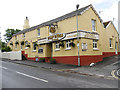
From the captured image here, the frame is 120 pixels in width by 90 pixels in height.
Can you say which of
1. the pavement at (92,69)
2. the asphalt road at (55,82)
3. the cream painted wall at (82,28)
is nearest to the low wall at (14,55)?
the cream painted wall at (82,28)

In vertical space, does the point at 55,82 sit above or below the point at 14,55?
below

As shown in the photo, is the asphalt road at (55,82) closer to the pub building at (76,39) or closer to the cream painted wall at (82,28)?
the pub building at (76,39)

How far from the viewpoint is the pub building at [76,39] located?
626 inches

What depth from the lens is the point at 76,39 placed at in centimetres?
1594

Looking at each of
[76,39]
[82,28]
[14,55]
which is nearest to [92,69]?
[76,39]

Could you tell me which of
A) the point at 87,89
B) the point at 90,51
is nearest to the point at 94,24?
the point at 90,51

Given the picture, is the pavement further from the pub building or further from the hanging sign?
the hanging sign

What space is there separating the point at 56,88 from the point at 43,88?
676mm

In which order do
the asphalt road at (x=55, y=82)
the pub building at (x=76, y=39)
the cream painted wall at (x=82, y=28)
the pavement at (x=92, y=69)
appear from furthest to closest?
the cream painted wall at (x=82, y=28)
the pub building at (x=76, y=39)
the pavement at (x=92, y=69)
the asphalt road at (x=55, y=82)

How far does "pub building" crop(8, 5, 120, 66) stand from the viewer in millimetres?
15906

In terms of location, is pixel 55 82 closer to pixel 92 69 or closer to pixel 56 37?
pixel 92 69

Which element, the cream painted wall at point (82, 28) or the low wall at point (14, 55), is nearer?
the cream painted wall at point (82, 28)

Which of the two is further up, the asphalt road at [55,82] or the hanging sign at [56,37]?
the hanging sign at [56,37]

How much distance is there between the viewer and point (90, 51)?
54.3 feet
